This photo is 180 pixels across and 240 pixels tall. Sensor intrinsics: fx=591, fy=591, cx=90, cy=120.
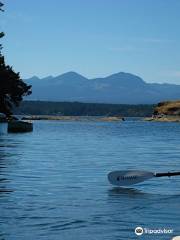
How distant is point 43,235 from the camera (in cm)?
1708

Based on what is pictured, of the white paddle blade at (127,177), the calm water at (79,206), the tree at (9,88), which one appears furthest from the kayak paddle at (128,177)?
the tree at (9,88)

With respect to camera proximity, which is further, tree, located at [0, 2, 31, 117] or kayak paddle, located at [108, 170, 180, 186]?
tree, located at [0, 2, 31, 117]

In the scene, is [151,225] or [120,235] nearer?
[120,235]

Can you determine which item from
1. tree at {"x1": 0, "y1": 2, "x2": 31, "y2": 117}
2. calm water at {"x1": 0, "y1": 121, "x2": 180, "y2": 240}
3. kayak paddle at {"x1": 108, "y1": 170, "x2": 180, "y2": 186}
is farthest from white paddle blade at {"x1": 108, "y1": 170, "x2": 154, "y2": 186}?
tree at {"x1": 0, "y1": 2, "x2": 31, "y2": 117}

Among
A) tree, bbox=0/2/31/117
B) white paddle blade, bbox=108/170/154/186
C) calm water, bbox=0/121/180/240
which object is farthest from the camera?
tree, bbox=0/2/31/117

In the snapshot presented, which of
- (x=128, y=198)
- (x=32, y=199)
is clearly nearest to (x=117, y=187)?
(x=128, y=198)

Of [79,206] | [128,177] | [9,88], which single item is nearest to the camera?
[79,206]

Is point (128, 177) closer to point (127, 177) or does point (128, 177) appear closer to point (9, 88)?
point (127, 177)

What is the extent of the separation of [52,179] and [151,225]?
13656 millimetres

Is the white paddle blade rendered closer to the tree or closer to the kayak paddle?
the kayak paddle

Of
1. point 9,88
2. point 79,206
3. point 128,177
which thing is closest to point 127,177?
point 128,177

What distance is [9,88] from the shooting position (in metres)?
112

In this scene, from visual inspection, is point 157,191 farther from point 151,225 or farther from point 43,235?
point 43,235

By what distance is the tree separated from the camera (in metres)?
110
